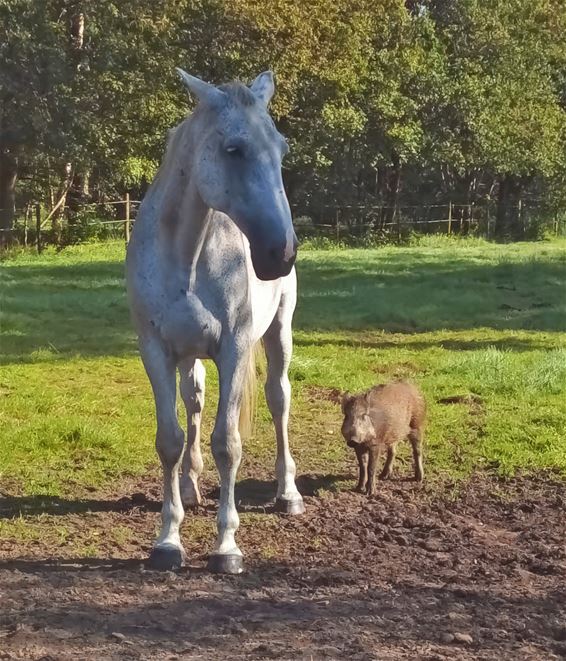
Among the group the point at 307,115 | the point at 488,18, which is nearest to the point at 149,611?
the point at 307,115

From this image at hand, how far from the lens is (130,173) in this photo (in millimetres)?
30312

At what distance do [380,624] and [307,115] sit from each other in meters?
30.8

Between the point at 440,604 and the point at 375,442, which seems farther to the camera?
the point at 375,442

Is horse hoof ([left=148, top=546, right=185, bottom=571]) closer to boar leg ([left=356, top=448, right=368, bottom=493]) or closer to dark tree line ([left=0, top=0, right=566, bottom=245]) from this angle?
boar leg ([left=356, top=448, right=368, bottom=493])

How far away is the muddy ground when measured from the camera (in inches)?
144

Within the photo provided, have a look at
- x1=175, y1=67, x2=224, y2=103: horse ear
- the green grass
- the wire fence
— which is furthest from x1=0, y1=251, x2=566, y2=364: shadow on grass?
x1=175, y1=67, x2=224, y2=103: horse ear

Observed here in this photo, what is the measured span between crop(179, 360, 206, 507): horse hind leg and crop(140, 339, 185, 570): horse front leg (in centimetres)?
93

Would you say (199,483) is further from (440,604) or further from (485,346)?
(485,346)

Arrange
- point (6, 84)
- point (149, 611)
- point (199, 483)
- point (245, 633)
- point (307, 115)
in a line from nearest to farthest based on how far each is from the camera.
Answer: point (245, 633)
point (149, 611)
point (199, 483)
point (6, 84)
point (307, 115)

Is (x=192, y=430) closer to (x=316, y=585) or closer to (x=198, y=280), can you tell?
(x=198, y=280)

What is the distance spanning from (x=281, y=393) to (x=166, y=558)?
175 cm

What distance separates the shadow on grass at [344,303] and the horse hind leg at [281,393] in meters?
5.06

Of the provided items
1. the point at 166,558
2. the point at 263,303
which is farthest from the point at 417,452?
the point at 166,558

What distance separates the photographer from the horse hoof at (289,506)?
19.0ft
